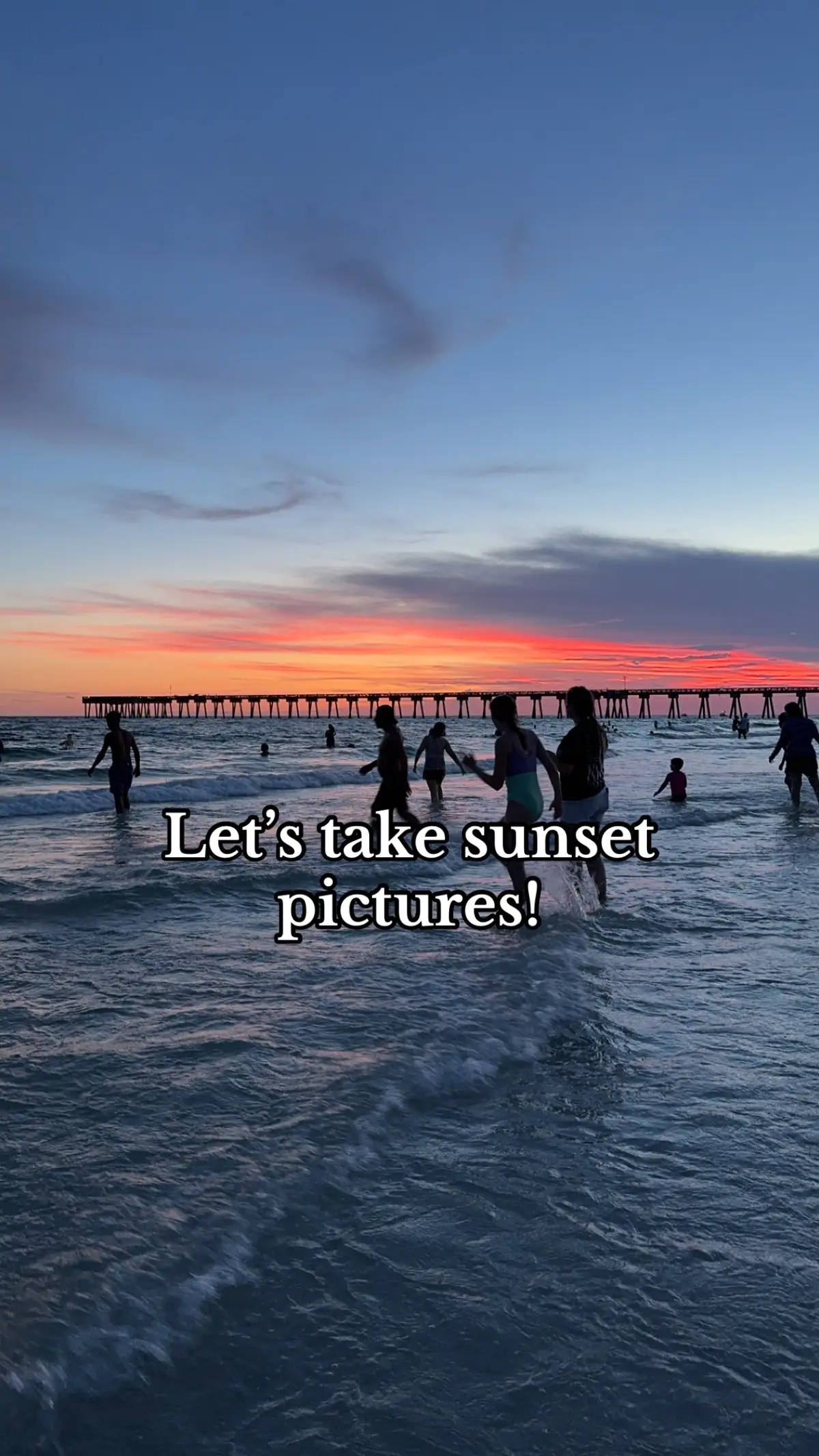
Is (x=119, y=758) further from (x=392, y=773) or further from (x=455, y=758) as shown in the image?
(x=455, y=758)

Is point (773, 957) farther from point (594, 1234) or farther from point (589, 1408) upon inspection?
point (589, 1408)

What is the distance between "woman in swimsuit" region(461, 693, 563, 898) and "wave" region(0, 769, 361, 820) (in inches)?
584

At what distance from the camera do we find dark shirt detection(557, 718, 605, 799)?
352 inches

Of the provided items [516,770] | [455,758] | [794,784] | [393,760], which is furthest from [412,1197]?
[794,784]

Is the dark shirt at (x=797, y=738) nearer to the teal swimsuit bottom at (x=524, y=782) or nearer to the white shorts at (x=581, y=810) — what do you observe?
the white shorts at (x=581, y=810)

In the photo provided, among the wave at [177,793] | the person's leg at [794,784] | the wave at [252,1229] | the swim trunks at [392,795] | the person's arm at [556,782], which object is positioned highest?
the person's arm at [556,782]

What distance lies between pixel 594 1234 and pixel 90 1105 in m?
2.42

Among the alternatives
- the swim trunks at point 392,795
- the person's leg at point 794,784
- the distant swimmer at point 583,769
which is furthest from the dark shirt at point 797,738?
the distant swimmer at point 583,769

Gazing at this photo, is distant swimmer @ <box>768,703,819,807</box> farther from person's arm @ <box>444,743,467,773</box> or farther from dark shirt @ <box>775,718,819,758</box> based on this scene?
person's arm @ <box>444,743,467,773</box>

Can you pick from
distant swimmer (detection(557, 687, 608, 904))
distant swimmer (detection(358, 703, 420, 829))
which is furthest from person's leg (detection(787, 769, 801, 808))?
distant swimmer (detection(557, 687, 608, 904))

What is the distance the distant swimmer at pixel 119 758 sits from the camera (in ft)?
55.0

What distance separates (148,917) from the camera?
904 centimetres

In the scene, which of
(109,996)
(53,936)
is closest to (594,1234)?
(109,996)

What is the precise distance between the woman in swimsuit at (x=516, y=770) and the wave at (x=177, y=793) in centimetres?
1484
